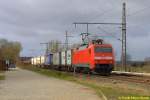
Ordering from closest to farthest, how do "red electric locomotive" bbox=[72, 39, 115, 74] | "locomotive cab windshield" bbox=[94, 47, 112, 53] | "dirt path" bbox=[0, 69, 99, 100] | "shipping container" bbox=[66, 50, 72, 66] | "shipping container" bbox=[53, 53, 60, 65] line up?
"dirt path" bbox=[0, 69, 99, 100], "red electric locomotive" bbox=[72, 39, 115, 74], "locomotive cab windshield" bbox=[94, 47, 112, 53], "shipping container" bbox=[66, 50, 72, 66], "shipping container" bbox=[53, 53, 60, 65]

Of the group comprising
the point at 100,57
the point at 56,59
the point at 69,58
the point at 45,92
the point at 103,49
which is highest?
the point at 103,49

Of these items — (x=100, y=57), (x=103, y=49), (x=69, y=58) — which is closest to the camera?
(x=100, y=57)

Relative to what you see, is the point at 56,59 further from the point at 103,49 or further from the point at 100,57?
the point at 100,57

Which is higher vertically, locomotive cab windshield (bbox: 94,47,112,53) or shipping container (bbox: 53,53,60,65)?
locomotive cab windshield (bbox: 94,47,112,53)

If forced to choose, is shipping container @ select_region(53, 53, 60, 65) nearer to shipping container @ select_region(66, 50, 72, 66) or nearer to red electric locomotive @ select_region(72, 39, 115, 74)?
shipping container @ select_region(66, 50, 72, 66)

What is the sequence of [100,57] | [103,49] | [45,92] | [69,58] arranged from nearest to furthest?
[45,92], [100,57], [103,49], [69,58]

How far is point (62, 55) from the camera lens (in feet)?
214

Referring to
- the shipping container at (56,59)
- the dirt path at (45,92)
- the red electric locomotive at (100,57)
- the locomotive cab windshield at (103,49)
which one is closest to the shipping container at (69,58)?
the shipping container at (56,59)

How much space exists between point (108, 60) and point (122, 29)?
786 centimetres

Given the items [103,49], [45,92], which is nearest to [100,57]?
[103,49]

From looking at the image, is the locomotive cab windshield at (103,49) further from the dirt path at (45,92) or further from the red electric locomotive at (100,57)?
the dirt path at (45,92)

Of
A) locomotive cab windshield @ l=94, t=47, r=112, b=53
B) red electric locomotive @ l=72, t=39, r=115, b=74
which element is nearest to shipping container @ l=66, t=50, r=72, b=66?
red electric locomotive @ l=72, t=39, r=115, b=74

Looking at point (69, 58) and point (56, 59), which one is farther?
point (56, 59)

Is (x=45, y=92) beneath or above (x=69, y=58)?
beneath
